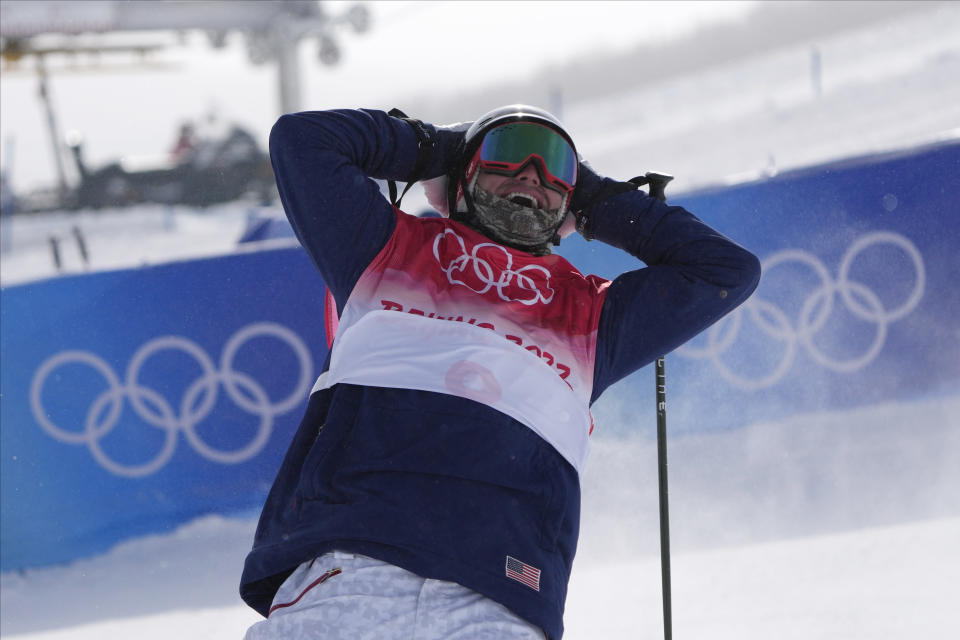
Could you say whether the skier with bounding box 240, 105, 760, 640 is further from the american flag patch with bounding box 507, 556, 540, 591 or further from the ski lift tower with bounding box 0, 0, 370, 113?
the ski lift tower with bounding box 0, 0, 370, 113

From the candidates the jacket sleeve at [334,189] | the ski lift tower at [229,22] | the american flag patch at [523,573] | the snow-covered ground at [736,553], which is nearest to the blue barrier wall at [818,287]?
the snow-covered ground at [736,553]

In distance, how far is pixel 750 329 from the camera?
424 centimetres

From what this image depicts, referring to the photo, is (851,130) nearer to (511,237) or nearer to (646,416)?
(646,416)

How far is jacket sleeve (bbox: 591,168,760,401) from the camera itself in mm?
2184

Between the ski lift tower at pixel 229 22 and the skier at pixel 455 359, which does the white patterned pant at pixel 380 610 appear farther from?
the ski lift tower at pixel 229 22

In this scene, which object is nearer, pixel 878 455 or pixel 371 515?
pixel 371 515

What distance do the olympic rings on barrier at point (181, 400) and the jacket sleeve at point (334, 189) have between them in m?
2.02

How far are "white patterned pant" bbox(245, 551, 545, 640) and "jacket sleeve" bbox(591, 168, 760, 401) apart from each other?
2.12 feet

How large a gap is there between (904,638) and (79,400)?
3.17 metres

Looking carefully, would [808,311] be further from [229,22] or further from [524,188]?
[229,22]

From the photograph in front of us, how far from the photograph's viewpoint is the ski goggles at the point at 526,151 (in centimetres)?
229

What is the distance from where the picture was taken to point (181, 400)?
4.05m

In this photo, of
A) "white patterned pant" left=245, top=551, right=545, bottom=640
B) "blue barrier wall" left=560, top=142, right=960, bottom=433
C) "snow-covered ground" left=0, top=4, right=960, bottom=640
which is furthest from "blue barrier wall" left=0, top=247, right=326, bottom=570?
"white patterned pant" left=245, top=551, right=545, bottom=640

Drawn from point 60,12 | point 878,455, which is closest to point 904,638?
point 878,455
